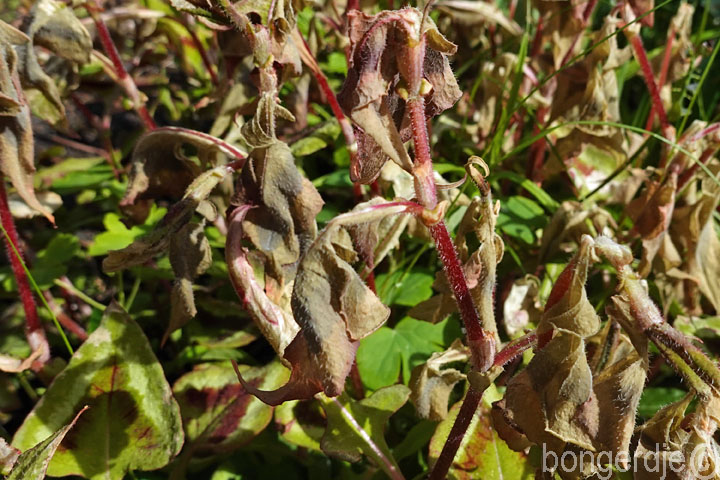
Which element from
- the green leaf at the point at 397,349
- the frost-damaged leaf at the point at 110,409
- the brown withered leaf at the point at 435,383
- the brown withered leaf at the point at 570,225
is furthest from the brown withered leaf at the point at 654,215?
the frost-damaged leaf at the point at 110,409

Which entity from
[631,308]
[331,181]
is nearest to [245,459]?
[331,181]

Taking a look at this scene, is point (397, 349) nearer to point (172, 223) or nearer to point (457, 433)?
Answer: point (457, 433)

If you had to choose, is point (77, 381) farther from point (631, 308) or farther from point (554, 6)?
point (554, 6)

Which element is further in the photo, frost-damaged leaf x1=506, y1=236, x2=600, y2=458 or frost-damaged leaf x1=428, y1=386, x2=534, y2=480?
frost-damaged leaf x1=428, y1=386, x2=534, y2=480

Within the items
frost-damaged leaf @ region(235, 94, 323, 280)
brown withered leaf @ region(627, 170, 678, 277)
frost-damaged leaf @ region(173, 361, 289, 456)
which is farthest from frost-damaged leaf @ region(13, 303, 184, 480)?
brown withered leaf @ region(627, 170, 678, 277)

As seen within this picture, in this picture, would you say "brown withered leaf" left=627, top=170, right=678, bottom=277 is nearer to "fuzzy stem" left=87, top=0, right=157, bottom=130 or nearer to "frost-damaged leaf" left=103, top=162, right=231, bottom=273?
"frost-damaged leaf" left=103, top=162, right=231, bottom=273

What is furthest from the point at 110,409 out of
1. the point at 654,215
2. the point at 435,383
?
the point at 654,215
